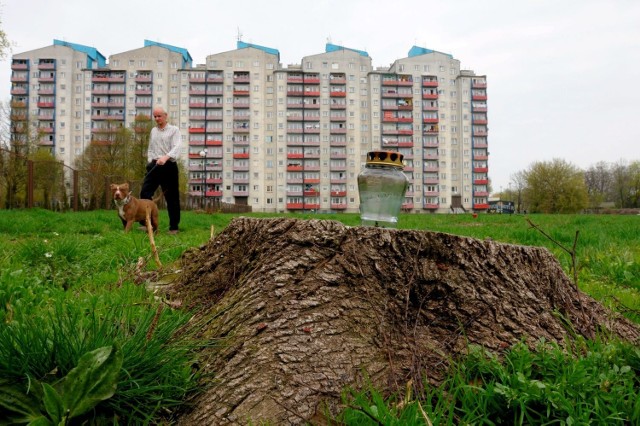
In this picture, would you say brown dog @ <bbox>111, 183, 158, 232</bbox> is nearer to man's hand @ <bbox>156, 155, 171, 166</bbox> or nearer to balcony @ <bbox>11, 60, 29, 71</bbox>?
man's hand @ <bbox>156, 155, 171, 166</bbox>

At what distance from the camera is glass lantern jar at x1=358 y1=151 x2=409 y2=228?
2.53 m

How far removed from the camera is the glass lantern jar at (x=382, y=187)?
253 cm

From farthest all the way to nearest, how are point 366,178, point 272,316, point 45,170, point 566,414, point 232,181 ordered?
1. point 232,181
2. point 45,170
3. point 366,178
4. point 272,316
5. point 566,414

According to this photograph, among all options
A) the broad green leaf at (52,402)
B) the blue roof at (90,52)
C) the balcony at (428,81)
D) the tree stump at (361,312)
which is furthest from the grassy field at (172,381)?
the blue roof at (90,52)

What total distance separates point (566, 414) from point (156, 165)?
7.80 meters

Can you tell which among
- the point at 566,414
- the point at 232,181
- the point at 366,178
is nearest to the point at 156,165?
the point at 366,178

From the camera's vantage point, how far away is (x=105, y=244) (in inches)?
222

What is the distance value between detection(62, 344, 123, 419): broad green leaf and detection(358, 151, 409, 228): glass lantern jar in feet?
5.48

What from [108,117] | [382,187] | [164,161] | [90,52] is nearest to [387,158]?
[382,187]

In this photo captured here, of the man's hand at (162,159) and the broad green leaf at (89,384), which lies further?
the man's hand at (162,159)

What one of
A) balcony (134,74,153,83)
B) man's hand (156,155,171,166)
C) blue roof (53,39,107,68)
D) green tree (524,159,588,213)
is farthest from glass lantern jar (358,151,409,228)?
blue roof (53,39,107,68)

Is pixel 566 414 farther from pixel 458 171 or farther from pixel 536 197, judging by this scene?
pixel 458 171

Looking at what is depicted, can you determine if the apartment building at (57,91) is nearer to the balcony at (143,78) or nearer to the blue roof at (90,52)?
the blue roof at (90,52)

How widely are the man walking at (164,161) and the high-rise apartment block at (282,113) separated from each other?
76.9 m
